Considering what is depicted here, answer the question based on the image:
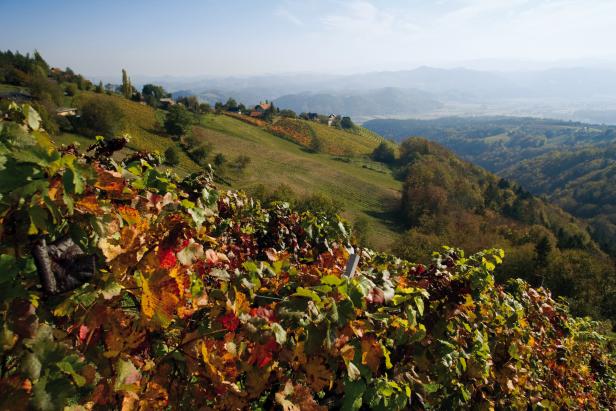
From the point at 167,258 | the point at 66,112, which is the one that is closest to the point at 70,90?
the point at 66,112

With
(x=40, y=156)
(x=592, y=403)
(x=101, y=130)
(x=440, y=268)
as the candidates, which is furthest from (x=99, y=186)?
(x=101, y=130)

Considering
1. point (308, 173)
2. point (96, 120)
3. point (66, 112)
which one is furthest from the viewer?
point (308, 173)

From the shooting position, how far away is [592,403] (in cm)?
645

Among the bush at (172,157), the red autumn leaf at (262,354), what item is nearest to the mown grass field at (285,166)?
the bush at (172,157)

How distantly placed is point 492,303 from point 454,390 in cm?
152

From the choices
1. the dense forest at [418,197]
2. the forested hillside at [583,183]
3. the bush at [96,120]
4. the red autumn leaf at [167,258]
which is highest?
the red autumn leaf at [167,258]

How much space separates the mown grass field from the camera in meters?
63.1

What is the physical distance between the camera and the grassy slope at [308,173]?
66125 mm

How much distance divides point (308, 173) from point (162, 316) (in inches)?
2948

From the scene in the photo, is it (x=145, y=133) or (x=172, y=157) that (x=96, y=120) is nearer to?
(x=172, y=157)

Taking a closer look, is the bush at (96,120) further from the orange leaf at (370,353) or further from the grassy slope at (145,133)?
the orange leaf at (370,353)

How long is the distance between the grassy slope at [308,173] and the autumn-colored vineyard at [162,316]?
174 ft

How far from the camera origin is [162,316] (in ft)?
6.73

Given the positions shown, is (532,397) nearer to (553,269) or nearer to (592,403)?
(592,403)
